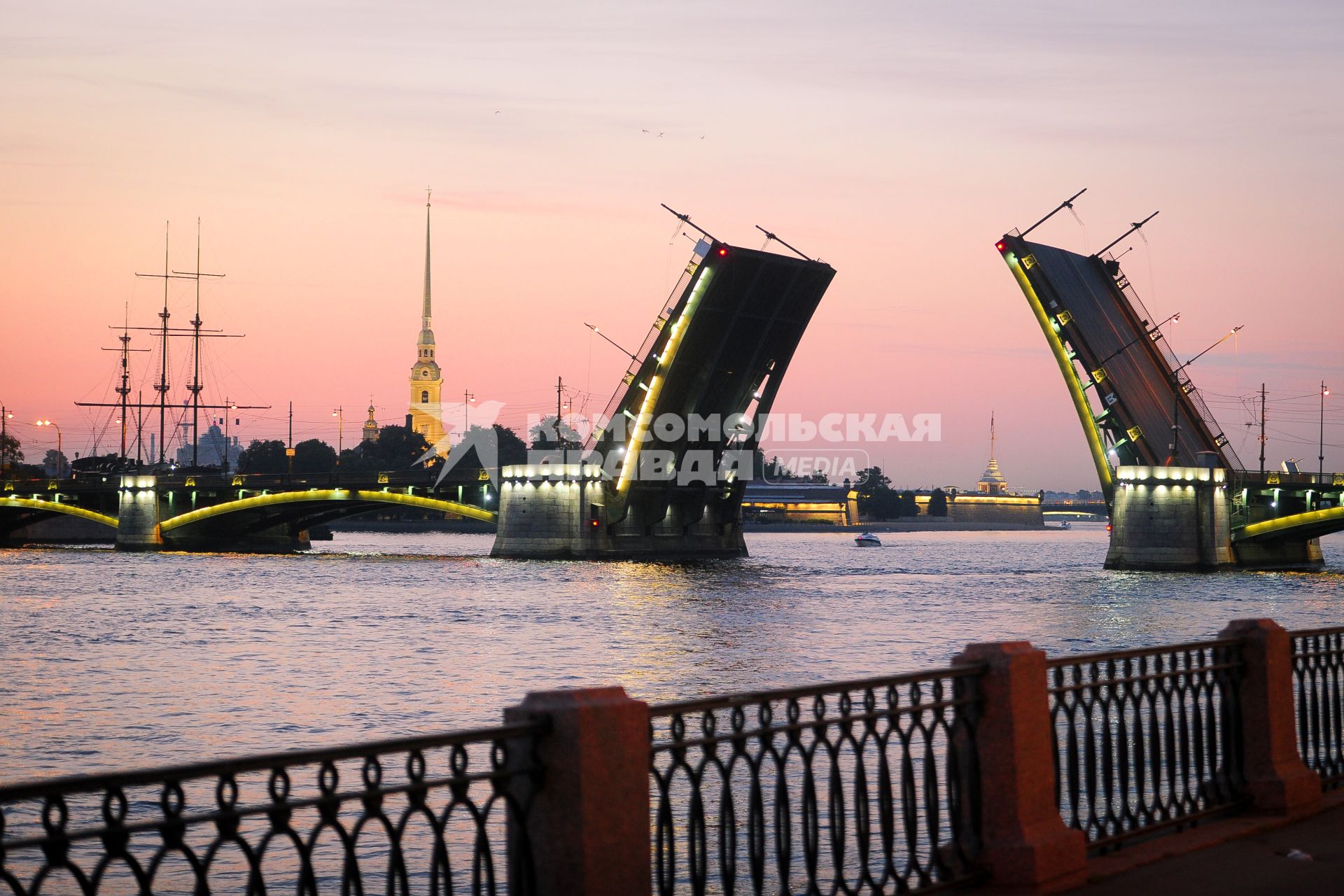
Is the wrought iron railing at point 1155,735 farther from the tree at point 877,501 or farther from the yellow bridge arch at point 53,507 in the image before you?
the tree at point 877,501

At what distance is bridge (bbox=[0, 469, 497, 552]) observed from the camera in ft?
234

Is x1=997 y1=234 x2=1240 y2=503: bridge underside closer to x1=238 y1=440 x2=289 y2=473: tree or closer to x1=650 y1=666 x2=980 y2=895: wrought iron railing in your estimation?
x1=650 y1=666 x2=980 y2=895: wrought iron railing

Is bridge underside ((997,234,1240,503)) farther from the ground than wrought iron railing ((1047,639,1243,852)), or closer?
farther from the ground

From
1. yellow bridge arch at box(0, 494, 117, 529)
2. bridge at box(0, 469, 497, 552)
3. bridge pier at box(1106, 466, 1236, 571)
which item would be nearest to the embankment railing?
bridge pier at box(1106, 466, 1236, 571)

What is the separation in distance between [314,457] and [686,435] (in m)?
107

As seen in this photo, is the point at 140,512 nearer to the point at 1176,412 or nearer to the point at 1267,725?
the point at 1176,412

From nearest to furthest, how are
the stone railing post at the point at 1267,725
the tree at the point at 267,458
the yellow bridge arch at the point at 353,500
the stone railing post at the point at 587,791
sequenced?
the stone railing post at the point at 587,791 < the stone railing post at the point at 1267,725 < the yellow bridge arch at the point at 353,500 < the tree at the point at 267,458

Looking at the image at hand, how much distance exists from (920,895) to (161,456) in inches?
3737

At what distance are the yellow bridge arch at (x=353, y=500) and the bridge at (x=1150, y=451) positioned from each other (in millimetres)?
→ 28269

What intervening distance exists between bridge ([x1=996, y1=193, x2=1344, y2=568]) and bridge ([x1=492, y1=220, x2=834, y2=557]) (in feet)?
25.4

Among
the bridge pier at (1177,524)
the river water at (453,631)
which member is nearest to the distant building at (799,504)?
the river water at (453,631)

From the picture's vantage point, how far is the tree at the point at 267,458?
484ft

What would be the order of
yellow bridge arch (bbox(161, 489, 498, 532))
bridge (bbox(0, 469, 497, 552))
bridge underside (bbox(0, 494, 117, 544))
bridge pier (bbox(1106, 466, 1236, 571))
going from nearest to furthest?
bridge pier (bbox(1106, 466, 1236, 571))
yellow bridge arch (bbox(161, 489, 498, 532))
bridge (bbox(0, 469, 497, 552))
bridge underside (bbox(0, 494, 117, 544))

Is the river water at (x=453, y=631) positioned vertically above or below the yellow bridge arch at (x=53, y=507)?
below
